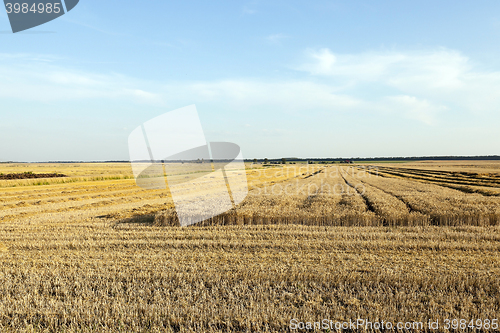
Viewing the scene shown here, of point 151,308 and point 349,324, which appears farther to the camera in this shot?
point 151,308

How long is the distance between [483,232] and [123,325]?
15.4 meters

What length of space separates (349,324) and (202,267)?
15.0 feet

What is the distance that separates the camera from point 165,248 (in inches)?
436

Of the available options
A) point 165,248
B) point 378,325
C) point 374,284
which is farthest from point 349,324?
point 165,248

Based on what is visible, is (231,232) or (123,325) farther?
(231,232)

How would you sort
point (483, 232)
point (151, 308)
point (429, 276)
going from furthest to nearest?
point (483, 232) < point (429, 276) < point (151, 308)

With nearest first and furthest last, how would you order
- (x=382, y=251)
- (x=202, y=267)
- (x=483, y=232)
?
(x=202, y=267) → (x=382, y=251) → (x=483, y=232)

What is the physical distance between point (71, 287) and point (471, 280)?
33.9 feet

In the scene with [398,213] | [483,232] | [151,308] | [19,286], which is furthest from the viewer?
[398,213]

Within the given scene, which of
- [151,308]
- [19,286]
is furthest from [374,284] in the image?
[19,286]

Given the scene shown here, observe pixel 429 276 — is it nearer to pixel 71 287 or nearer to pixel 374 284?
pixel 374 284

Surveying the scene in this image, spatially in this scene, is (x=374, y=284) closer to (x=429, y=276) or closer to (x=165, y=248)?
(x=429, y=276)

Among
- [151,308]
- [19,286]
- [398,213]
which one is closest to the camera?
[151,308]

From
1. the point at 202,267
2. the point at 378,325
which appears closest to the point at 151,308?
the point at 202,267
